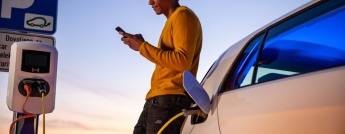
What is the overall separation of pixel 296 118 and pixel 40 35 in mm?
3745

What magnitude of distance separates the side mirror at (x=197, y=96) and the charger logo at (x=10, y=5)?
3240mm

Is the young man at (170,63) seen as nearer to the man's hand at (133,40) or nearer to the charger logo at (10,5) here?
the man's hand at (133,40)

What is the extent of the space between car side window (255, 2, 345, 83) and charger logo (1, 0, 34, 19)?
339 cm

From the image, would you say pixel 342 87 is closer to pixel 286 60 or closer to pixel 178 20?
pixel 286 60

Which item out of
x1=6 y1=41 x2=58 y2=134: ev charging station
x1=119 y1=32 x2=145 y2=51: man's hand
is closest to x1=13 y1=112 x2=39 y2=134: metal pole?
x1=6 y1=41 x2=58 y2=134: ev charging station

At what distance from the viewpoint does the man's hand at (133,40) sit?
273 centimetres

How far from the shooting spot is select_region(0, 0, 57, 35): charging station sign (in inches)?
192

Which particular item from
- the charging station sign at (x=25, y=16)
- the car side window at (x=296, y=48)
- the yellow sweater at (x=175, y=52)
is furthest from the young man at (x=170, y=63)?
the charging station sign at (x=25, y=16)

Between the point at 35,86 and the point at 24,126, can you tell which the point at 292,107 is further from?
the point at 24,126

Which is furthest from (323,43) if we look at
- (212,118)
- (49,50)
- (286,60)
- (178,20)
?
(49,50)

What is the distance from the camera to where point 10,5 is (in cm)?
491

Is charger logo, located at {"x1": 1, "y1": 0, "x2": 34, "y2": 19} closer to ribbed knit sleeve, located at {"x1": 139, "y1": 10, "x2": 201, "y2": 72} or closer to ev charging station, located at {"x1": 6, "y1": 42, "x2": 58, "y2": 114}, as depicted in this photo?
ev charging station, located at {"x1": 6, "y1": 42, "x2": 58, "y2": 114}

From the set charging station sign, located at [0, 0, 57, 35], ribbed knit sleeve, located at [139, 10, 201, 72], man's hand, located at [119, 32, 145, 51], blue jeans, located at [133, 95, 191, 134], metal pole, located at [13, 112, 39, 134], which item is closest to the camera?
blue jeans, located at [133, 95, 191, 134]

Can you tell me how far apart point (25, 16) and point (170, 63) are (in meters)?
2.83
